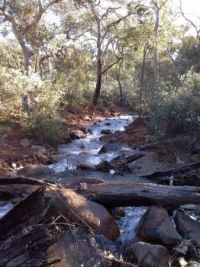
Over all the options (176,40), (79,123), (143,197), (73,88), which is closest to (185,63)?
(176,40)

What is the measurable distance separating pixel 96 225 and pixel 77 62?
73.1ft

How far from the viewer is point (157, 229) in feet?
22.6

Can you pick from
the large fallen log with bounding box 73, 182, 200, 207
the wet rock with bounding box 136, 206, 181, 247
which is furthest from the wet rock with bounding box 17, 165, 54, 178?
the wet rock with bounding box 136, 206, 181, 247

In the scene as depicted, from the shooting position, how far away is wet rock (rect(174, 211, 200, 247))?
6.93 metres

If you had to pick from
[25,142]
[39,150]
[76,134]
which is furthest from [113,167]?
[76,134]

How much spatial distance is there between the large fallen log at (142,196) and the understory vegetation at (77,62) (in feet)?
21.7

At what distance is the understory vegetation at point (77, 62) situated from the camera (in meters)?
15.8

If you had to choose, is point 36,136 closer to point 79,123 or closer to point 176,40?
point 79,123

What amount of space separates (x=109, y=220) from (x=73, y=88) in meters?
20.5

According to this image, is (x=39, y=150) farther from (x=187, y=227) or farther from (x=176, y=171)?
(x=187, y=227)

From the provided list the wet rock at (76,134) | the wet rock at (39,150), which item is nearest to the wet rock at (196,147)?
the wet rock at (39,150)

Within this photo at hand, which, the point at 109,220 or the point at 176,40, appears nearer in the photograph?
the point at 109,220

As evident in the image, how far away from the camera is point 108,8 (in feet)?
80.7

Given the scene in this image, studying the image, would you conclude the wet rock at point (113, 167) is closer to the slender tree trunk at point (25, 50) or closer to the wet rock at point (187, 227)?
the wet rock at point (187, 227)
